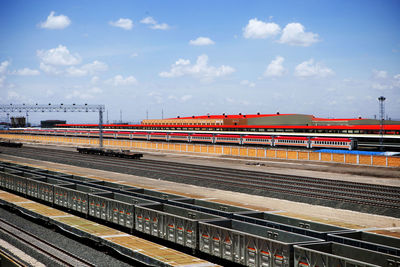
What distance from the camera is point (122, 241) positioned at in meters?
19.0

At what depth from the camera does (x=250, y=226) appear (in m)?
18.5

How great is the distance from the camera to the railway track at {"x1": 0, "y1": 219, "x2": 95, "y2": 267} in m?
18.2

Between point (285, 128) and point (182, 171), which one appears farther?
point (285, 128)

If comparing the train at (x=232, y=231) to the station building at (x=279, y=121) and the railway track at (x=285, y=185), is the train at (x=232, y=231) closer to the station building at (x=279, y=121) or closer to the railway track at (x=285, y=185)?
the railway track at (x=285, y=185)

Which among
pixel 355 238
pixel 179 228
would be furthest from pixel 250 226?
pixel 355 238

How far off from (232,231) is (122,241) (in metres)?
5.66

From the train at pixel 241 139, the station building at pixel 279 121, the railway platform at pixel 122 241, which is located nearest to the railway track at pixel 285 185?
the railway platform at pixel 122 241

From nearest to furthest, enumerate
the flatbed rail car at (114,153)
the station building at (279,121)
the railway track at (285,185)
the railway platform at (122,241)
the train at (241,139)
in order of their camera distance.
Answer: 1. the railway platform at (122,241)
2. the railway track at (285,185)
3. the train at (241,139)
4. the flatbed rail car at (114,153)
5. the station building at (279,121)

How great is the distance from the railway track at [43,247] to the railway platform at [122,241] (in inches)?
48.7

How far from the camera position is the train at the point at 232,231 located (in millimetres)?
14359

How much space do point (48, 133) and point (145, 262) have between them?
14238 cm

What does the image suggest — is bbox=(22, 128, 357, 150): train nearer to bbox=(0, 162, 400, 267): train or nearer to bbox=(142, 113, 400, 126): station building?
bbox=(142, 113, 400, 126): station building

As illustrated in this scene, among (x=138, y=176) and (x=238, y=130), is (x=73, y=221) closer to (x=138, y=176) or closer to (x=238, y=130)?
(x=138, y=176)

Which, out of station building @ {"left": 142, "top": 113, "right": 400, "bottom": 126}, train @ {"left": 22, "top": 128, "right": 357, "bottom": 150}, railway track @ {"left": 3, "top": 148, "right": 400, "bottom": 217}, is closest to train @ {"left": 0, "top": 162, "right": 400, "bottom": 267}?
railway track @ {"left": 3, "top": 148, "right": 400, "bottom": 217}
